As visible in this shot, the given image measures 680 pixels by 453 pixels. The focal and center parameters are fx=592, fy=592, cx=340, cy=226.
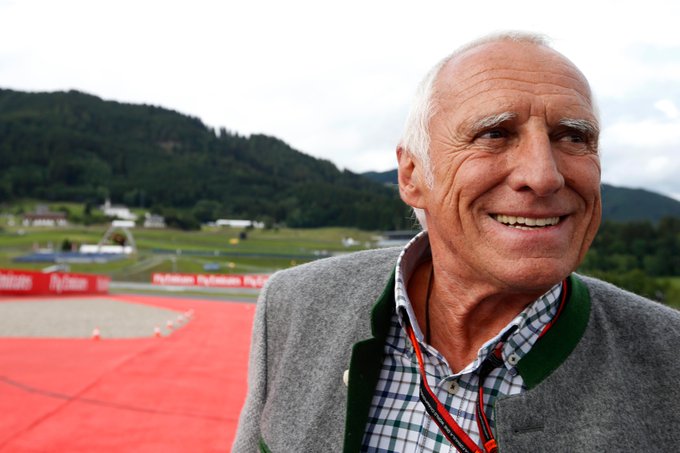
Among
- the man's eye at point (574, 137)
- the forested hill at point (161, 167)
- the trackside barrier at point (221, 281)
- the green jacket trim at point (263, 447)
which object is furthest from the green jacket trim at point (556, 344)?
the forested hill at point (161, 167)

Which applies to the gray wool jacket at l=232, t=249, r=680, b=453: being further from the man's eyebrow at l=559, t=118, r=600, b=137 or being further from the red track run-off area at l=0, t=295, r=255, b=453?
the red track run-off area at l=0, t=295, r=255, b=453

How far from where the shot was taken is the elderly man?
1.26 m

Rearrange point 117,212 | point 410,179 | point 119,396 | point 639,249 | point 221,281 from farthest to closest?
point 117,212 < point 639,249 < point 221,281 < point 119,396 < point 410,179

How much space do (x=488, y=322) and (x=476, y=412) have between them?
0.80 feet

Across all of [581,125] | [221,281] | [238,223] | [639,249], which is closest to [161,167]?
[238,223]

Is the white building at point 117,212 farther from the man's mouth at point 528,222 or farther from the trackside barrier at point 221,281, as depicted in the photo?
the man's mouth at point 528,222

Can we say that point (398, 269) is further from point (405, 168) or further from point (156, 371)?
point (156, 371)

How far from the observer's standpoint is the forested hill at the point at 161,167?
125m

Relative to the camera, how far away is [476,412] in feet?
4.52

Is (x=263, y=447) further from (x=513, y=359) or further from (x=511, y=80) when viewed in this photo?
(x=511, y=80)

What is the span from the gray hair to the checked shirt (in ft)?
0.99

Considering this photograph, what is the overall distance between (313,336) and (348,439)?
11.9 inches

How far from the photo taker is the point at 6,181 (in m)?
123

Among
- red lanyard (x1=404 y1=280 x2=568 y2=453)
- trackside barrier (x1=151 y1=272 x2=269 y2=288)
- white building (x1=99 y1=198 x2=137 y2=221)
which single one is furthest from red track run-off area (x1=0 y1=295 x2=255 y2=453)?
white building (x1=99 y1=198 x2=137 y2=221)
